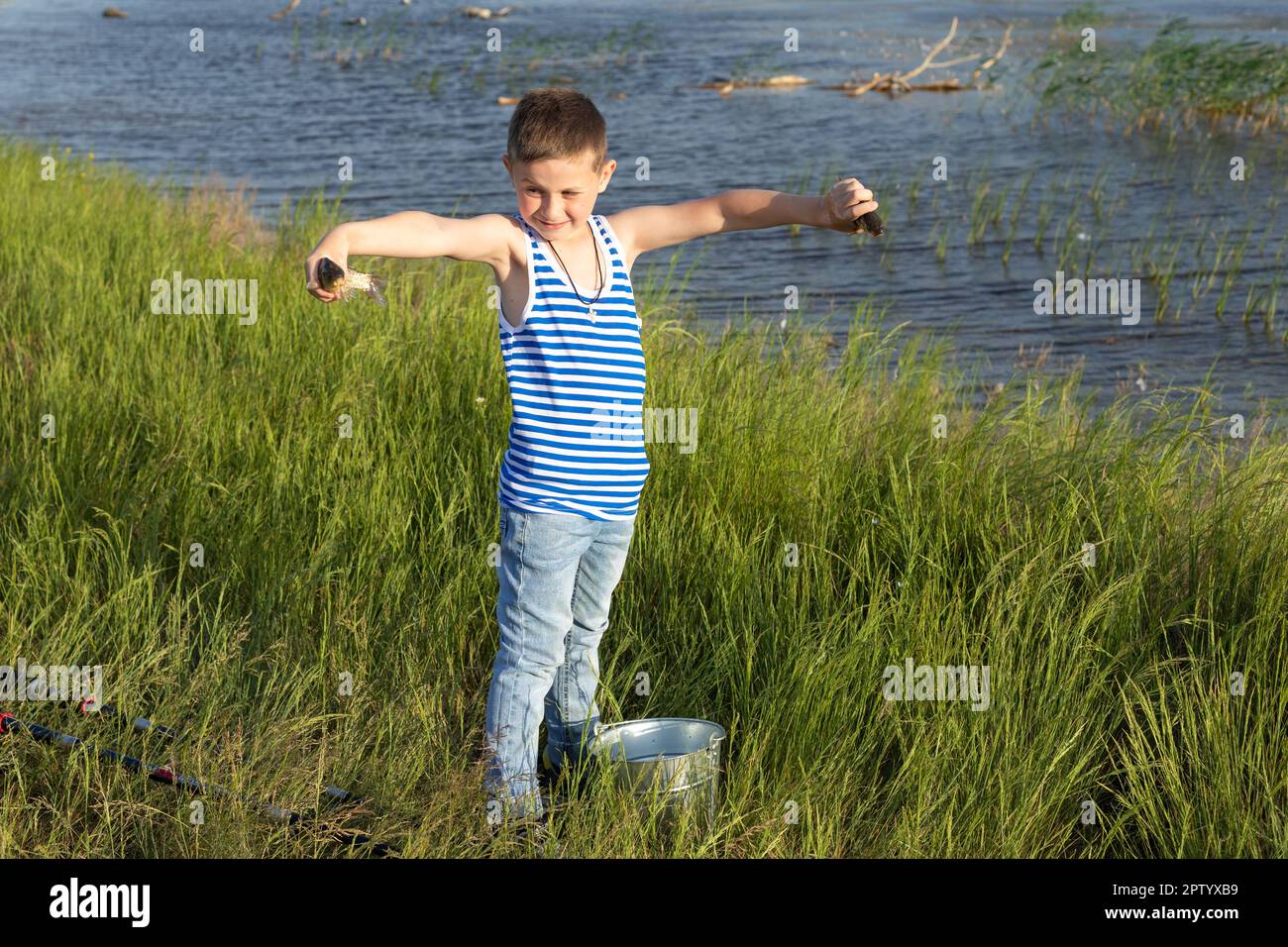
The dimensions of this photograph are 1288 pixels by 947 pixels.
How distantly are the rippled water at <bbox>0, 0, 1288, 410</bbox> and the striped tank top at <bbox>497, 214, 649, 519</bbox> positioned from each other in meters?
4.55

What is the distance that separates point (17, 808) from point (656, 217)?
5.93ft

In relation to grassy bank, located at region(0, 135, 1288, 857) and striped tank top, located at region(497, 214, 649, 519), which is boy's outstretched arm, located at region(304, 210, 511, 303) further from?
grassy bank, located at region(0, 135, 1288, 857)

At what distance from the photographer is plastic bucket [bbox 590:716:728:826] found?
289 centimetres

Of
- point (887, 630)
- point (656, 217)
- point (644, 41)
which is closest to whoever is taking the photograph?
point (656, 217)

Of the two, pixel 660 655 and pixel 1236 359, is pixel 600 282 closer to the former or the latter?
pixel 660 655

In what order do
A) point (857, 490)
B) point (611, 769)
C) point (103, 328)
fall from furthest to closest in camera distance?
point (103, 328)
point (857, 490)
point (611, 769)

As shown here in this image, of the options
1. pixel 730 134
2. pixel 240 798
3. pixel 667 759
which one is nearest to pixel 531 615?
pixel 667 759

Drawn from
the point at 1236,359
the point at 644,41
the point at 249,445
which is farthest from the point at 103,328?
the point at 644,41

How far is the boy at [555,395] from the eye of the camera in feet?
9.47

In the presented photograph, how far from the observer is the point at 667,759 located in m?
2.90

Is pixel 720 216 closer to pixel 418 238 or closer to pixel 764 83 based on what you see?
pixel 418 238

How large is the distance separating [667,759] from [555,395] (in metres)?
0.78
